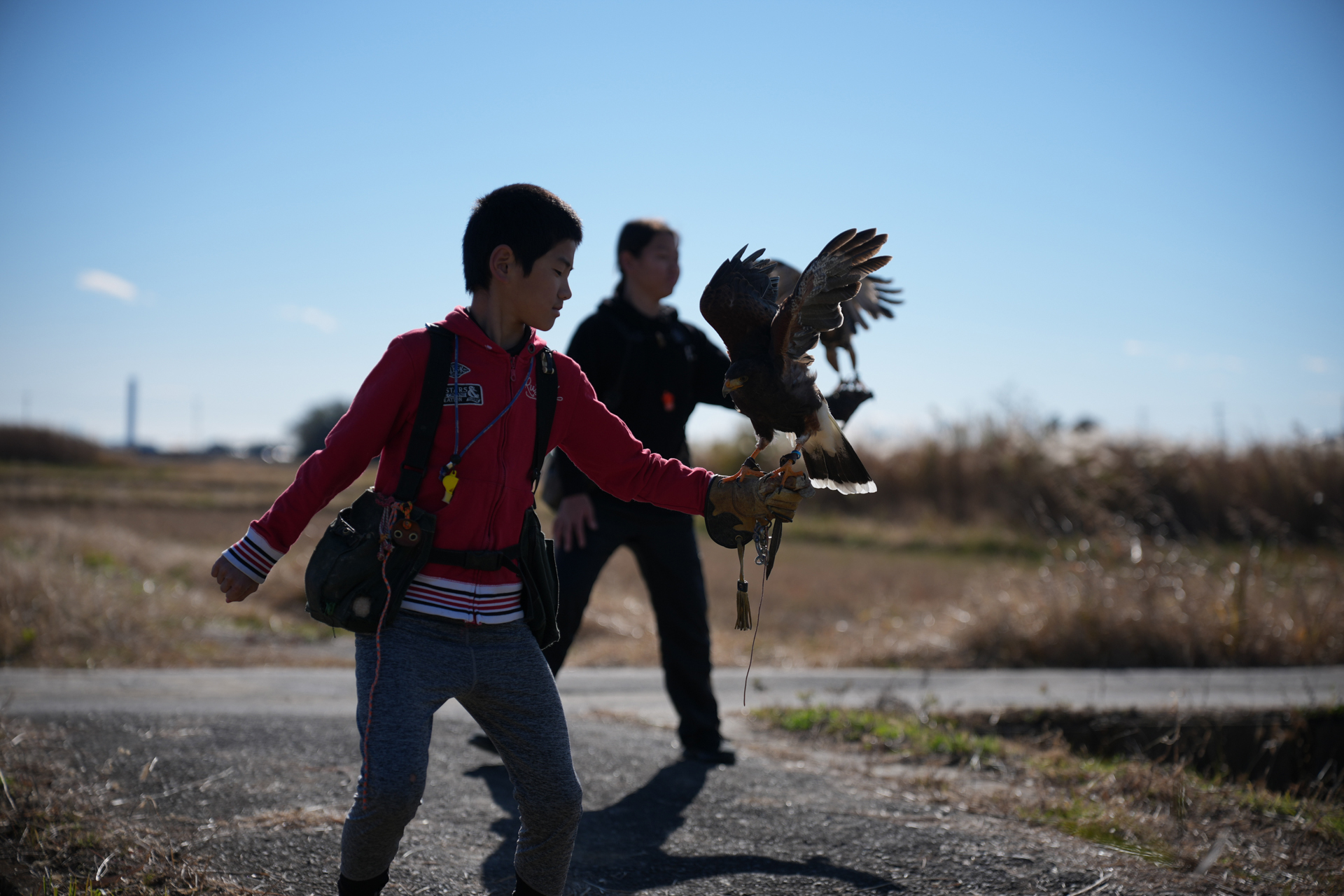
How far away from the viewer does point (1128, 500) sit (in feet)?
52.7

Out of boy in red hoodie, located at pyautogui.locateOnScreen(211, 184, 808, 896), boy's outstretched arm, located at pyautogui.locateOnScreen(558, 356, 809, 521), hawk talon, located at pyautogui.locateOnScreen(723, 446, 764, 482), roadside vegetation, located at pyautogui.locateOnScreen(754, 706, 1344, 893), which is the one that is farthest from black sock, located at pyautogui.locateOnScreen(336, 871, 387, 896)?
roadside vegetation, located at pyautogui.locateOnScreen(754, 706, 1344, 893)

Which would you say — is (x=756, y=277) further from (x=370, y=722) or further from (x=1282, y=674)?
(x=1282, y=674)

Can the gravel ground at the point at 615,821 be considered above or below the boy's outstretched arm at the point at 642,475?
below

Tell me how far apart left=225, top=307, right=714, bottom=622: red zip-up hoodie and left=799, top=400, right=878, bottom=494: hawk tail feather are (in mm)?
894

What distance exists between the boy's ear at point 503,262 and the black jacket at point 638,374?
1.73 m

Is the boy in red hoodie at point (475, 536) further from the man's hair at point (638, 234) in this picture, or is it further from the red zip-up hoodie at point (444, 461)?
the man's hair at point (638, 234)

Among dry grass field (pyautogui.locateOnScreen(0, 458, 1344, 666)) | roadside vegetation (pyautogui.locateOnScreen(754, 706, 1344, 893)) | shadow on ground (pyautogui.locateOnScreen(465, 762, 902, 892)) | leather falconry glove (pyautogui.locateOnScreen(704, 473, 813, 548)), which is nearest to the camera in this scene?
leather falconry glove (pyautogui.locateOnScreen(704, 473, 813, 548))

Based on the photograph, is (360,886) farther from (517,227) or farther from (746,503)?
(517,227)

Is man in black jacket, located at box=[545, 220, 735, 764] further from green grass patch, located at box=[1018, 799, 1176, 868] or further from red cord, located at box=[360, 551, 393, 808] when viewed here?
red cord, located at box=[360, 551, 393, 808]

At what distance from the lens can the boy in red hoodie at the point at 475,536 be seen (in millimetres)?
2336

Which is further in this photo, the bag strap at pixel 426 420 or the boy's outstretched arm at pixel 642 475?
the boy's outstretched arm at pixel 642 475

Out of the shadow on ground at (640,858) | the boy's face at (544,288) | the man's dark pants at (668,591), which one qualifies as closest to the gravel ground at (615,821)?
the shadow on ground at (640,858)

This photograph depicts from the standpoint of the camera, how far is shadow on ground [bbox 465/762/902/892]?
3.24 metres

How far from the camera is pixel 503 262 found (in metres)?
2.63
